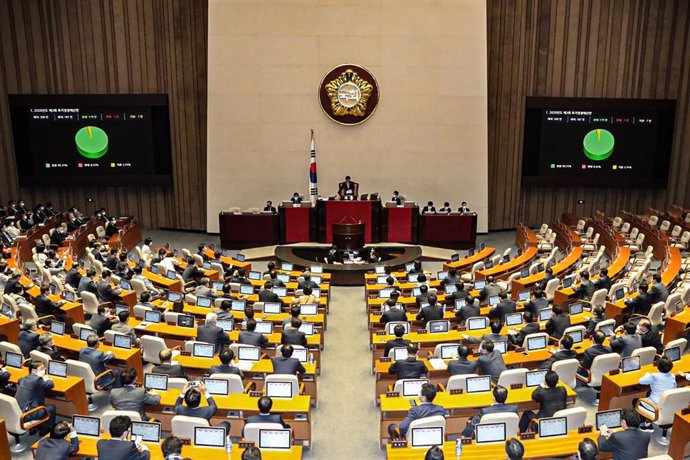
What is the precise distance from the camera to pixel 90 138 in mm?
21859

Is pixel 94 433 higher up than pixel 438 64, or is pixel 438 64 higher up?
pixel 438 64

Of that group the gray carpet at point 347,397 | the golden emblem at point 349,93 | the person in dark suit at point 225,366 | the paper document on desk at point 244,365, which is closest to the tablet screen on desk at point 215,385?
the person in dark suit at point 225,366

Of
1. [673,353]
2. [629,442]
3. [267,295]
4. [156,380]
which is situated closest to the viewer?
[629,442]

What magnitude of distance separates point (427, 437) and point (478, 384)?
1.59m

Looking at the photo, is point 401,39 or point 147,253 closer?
point 147,253

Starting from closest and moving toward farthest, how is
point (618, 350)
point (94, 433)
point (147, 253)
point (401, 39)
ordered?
point (94, 433), point (618, 350), point (147, 253), point (401, 39)

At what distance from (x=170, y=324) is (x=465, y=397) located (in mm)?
5698

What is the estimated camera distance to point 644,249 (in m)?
18.8

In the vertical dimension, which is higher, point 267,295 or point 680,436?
point 267,295

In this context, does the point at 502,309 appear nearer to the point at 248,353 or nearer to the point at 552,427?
the point at 552,427

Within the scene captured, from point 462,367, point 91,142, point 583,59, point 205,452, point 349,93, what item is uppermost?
point 583,59

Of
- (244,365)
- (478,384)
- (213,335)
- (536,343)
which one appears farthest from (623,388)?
(213,335)

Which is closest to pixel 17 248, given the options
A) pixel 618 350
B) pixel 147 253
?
pixel 147 253

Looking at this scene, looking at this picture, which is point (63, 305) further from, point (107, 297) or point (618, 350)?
point (618, 350)
